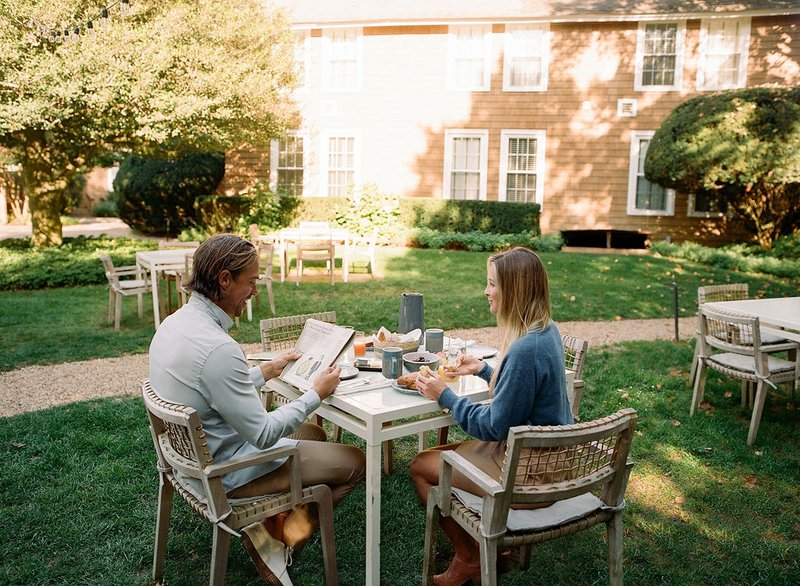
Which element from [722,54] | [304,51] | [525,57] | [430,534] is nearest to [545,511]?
[430,534]

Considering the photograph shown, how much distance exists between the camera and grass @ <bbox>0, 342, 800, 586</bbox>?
3199 millimetres

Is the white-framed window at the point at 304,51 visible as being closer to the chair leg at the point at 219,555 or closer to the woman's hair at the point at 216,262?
the woman's hair at the point at 216,262

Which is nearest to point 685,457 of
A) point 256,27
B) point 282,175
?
point 256,27

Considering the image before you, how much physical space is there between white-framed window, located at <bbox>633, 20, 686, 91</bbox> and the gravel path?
33.0 feet

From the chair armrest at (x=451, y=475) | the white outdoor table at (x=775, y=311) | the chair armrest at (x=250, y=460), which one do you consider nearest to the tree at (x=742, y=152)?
the white outdoor table at (x=775, y=311)

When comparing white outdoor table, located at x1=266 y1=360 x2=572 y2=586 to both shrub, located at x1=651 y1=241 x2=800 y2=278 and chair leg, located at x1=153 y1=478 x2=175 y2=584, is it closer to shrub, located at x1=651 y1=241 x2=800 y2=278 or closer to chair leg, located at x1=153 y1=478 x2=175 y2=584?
chair leg, located at x1=153 y1=478 x2=175 y2=584

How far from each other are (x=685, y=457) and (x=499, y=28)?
567 inches

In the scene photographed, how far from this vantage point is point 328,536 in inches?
114

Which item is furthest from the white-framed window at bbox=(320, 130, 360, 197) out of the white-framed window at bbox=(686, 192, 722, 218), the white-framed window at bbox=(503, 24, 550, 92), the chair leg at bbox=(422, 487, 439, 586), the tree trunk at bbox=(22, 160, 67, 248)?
the chair leg at bbox=(422, 487, 439, 586)

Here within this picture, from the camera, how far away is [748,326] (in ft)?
15.7

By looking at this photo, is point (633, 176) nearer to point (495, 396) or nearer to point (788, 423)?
point (788, 423)

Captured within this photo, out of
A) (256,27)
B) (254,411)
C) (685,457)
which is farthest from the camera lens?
(256,27)

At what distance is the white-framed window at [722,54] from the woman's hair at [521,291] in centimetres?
1545

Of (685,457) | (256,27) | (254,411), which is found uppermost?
(256,27)
